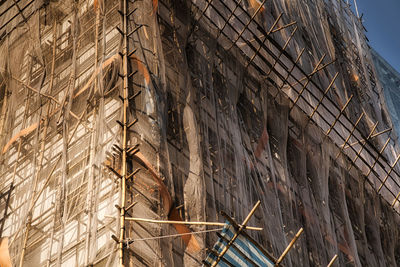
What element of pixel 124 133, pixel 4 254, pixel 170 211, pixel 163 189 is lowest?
pixel 4 254

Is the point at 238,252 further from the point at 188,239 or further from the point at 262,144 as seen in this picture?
the point at 262,144

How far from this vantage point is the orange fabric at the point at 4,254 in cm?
1039

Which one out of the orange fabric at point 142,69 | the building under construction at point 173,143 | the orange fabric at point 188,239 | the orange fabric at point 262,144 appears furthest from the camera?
the orange fabric at point 262,144

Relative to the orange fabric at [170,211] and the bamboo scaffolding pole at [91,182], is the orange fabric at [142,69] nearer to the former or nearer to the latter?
the bamboo scaffolding pole at [91,182]

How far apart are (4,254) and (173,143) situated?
2713 millimetres

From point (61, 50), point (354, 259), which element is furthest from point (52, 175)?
point (354, 259)

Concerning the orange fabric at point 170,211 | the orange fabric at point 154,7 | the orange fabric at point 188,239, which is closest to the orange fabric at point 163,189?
the orange fabric at point 170,211

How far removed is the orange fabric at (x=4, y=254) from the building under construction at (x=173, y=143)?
8cm

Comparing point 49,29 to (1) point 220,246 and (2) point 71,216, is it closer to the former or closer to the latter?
(2) point 71,216

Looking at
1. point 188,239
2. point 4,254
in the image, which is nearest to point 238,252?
point 188,239

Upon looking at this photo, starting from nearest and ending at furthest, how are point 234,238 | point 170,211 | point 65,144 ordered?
1. point 234,238
2. point 170,211
3. point 65,144

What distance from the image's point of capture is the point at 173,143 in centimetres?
1159

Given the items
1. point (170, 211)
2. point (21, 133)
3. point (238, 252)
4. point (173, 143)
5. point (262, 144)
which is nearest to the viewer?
point (238, 252)

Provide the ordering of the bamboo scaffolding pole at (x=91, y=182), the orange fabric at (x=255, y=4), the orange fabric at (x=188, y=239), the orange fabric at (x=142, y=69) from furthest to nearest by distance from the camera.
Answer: the orange fabric at (x=255, y=4) < the orange fabric at (x=142, y=69) < the orange fabric at (x=188, y=239) < the bamboo scaffolding pole at (x=91, y=182)
